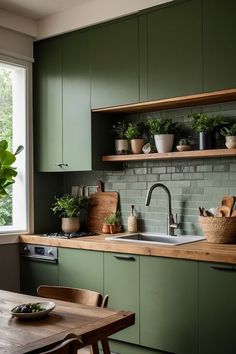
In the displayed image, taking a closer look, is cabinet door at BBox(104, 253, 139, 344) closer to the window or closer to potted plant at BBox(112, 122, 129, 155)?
potted plant at BBox(112, 122, 129, 155)

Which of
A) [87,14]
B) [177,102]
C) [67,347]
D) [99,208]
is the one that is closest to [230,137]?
[177,102]

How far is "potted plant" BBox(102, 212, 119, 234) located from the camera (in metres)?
4.39

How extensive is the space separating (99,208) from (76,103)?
1018 millimetres

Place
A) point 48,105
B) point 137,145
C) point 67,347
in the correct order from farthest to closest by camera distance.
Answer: point 48,105 → point 137,145 → point 67,347

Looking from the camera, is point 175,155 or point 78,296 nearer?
point 78,296

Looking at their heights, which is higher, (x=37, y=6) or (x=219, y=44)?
(x=37, y=6)

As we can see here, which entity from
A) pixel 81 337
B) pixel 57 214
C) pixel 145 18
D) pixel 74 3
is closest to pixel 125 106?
pixel 145 18

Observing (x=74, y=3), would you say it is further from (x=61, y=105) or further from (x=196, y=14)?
(x=196, y=14)

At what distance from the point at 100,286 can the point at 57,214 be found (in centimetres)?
124

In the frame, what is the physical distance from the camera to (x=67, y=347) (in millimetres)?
1737

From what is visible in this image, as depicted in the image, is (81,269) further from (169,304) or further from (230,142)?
(230,142)

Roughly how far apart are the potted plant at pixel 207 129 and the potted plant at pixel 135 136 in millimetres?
620

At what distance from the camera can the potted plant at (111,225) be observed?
4391 millimetres

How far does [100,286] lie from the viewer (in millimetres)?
3801
